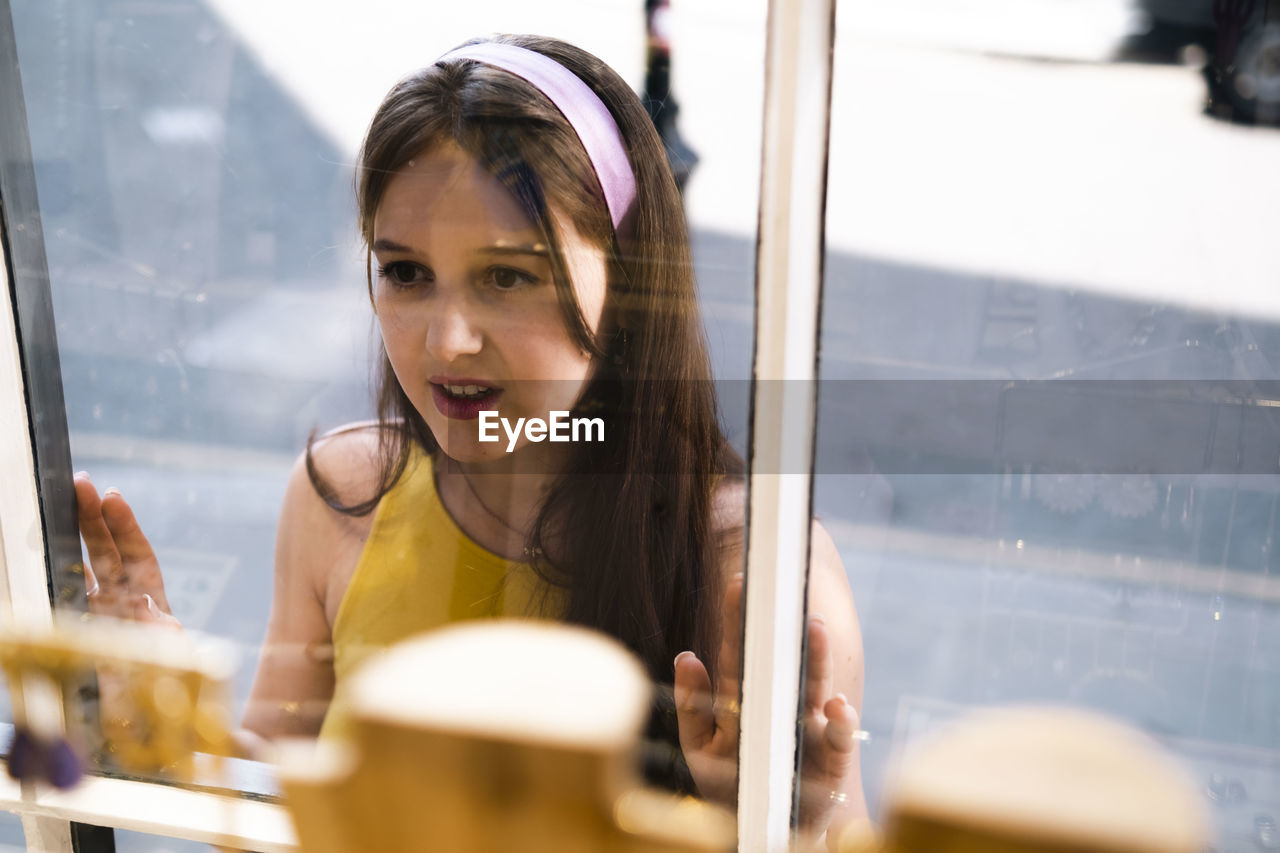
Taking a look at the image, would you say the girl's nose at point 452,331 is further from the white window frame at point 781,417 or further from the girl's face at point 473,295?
the white window frame at point 781,417

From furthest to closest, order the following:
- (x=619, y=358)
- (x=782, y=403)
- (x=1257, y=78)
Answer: (x=619, y=358), (x=782, y=403), (x=1257, y=78)

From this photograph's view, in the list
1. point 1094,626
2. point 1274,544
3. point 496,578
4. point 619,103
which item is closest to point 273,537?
point 496,578

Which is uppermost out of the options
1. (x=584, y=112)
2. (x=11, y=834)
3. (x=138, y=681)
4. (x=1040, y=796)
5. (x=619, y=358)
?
(x=584, y=112)

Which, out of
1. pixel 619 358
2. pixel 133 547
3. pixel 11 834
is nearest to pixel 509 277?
pixel 619 358

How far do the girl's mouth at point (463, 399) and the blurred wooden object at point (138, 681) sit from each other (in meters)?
0.38

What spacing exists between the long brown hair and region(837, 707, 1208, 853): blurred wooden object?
0.95 ft

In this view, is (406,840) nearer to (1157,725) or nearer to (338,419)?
(338,419)

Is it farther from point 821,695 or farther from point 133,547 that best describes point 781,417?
point 133,547

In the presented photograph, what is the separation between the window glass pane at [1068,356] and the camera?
0.73 metres

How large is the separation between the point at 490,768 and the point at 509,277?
0.47 m

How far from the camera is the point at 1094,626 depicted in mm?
793

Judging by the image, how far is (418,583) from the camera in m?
1.01

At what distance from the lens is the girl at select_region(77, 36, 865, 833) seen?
0.87 metres

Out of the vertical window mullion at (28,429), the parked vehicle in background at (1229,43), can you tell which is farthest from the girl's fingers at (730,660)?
the vertical window mullion at (28,429)
